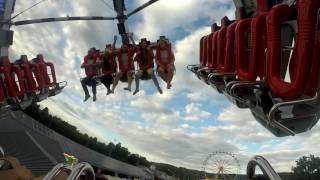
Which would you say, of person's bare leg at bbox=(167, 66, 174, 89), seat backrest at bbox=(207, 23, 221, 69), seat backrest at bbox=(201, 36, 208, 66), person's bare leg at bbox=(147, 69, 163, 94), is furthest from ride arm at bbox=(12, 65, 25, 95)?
seat backrest at bbox=(207, 23, 221, 69)

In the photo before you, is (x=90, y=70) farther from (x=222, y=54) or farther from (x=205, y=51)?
(x=222, y=54)

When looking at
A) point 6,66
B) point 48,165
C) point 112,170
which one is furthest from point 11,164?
point 112,170

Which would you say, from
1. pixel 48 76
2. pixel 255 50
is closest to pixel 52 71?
pixel 48 76

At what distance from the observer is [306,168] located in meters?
95.8

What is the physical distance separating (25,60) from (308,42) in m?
20.6

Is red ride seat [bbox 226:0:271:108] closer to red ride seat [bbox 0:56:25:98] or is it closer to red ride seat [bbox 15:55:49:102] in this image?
red ride seat [bbox 0:56:25:98]

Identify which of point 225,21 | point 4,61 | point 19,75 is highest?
point 4,61

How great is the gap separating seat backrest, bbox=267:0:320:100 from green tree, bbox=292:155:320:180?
85088 mm

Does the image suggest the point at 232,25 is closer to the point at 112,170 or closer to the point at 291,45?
the point at 291,45

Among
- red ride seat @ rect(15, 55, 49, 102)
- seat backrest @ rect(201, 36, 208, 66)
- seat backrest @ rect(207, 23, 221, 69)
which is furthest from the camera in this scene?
red ride seat @ rect(15, 55, 49, 102)

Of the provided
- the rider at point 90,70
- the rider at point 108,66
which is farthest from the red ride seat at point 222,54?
the rider at point 90,70

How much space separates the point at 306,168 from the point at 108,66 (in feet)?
261

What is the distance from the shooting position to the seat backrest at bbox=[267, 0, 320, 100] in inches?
320

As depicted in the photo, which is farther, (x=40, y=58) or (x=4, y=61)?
(x=40, y=58)
